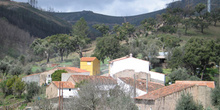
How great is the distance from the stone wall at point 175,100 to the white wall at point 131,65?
17.0 metres

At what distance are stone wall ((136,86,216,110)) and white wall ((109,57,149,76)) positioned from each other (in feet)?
55.8

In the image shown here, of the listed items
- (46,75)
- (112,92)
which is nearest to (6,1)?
(46,75)

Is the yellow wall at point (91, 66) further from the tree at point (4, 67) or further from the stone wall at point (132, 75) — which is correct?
the tree at point (4, 67)

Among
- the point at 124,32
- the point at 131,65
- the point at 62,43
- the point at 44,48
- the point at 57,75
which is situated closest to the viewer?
the point at 131,65

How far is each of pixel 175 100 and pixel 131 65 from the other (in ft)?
61.1

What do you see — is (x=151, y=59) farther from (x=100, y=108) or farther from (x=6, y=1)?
(x=6, y=1)

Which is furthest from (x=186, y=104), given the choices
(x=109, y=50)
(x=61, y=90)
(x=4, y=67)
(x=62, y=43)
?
(x=62, y=43)

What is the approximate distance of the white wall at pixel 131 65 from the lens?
39.1 meters

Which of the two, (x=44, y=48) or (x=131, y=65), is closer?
(x=131, y=65)

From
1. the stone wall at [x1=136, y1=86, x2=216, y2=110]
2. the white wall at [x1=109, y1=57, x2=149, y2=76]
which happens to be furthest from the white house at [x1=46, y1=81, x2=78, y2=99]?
the stone wall at [x1=136, y1=86, x2=216, y2=110]

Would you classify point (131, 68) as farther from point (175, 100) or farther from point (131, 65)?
point (175, 100)

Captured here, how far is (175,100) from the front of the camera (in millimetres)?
21078

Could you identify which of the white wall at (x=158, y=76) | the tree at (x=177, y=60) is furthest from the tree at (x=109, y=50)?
the white wall at (x=158, y=76)

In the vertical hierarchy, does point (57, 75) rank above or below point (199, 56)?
below
